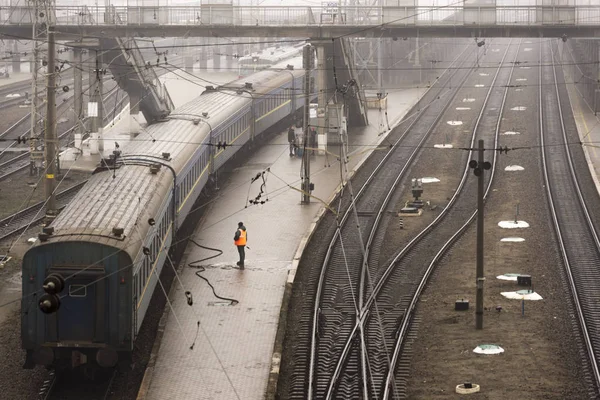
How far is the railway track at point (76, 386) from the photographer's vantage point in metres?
21.0

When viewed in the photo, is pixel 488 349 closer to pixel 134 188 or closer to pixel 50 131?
pixel 134 188

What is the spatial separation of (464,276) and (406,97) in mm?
44857

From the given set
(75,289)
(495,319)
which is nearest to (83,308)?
(75,289)

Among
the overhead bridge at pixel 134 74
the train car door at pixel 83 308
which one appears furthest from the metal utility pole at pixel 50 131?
the overhead bridge at pixel 134 74

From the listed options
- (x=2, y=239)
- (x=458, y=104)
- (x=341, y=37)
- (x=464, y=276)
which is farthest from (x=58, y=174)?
(x=458, y=104)

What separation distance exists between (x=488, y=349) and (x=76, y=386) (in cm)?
862

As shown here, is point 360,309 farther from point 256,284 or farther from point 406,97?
point 406,97

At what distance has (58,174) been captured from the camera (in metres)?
44.0

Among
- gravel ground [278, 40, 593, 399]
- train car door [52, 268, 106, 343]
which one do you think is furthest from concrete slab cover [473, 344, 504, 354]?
train car door [52, 268, 106, 343]

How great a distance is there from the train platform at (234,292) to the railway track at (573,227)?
697 centimetres

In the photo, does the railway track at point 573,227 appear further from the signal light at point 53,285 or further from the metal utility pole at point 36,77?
the metal utility pole at point 36,77

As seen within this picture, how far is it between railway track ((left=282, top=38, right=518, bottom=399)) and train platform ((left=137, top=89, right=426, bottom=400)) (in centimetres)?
95

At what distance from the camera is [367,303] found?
86.8 ft

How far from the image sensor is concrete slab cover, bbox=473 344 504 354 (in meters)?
23.3
